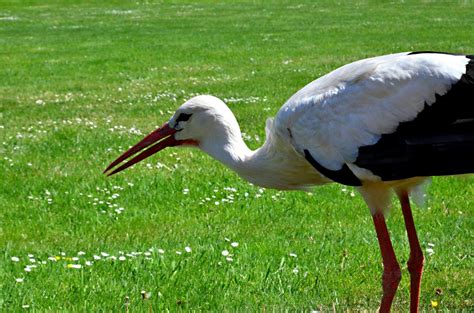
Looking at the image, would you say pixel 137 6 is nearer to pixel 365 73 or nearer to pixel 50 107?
pixel 50 107

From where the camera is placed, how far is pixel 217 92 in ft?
54.7

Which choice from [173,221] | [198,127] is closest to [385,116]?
[198,127]

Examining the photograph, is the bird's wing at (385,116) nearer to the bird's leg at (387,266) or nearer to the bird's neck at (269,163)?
the bird's neck at (269,163)

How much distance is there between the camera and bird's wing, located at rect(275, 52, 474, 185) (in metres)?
4.85

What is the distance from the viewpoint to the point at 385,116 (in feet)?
16.4

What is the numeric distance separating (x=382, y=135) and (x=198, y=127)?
1.35 metres

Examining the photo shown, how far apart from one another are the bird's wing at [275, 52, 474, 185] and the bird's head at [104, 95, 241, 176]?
57 cm

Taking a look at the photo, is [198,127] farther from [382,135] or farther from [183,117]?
[382,135]

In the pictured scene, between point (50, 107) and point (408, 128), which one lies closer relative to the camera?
point (408, 128)

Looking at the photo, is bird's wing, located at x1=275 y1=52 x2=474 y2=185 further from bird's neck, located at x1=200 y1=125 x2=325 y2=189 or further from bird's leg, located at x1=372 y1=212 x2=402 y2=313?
bird's leg, located at x1=372 y1=212 x2=402 y2=313

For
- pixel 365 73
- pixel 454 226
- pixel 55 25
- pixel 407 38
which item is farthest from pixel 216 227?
pixel 55 25

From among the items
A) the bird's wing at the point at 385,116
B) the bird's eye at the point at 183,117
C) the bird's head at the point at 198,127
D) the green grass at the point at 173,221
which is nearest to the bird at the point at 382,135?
the bird's wing at the point at 385,116

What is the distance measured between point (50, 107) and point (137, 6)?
33916 mm

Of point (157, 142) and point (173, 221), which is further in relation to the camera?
point (173, 221)
